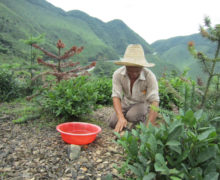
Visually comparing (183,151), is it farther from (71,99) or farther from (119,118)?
(71,99)

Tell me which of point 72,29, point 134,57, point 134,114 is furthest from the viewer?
point 72,29

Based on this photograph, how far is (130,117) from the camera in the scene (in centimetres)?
329

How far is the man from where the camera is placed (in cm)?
269

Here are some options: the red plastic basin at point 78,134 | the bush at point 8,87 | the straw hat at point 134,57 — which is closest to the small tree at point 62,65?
the red plastic basin at point 78,134

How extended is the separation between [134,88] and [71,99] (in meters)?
1.01

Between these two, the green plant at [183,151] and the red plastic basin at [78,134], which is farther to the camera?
the red plastic basin at [78,134]

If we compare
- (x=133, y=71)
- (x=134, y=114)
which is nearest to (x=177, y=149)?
(x=133, y=71)

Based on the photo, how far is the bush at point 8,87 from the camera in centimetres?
476

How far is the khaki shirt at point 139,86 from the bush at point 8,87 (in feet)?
10.1

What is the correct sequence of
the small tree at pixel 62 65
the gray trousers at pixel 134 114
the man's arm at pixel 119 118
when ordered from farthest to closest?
the small tree at pixel 62 65 → the gray trousers at pixel 134 114 → the man's arm at pixel 119 118

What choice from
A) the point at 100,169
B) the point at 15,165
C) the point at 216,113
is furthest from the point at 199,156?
the point at 15,165

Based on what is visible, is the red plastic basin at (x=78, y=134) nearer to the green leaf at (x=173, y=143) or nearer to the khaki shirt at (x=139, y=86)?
the khaki shirt at (x=139, y=86)

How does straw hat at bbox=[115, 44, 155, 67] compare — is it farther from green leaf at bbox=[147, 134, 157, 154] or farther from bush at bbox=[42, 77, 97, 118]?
green leaf at bbox=[147, 134, 157, 154]

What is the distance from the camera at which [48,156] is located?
7.33 feet
